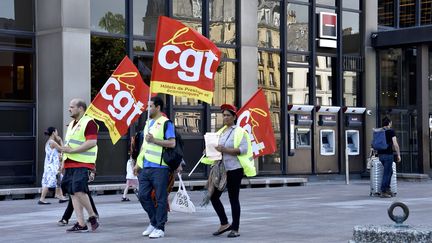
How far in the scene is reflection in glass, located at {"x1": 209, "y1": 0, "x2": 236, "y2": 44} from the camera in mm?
25031

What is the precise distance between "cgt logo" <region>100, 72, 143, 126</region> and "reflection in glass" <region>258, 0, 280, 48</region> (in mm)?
11854

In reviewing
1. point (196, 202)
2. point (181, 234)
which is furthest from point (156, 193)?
point (196, 202)

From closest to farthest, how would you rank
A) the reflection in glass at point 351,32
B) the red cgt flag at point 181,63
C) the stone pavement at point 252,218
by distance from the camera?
1. the stone pavement at point 252,218
2. the red cgt flag at point 181,63
3. the reflection in glass at point 351,32

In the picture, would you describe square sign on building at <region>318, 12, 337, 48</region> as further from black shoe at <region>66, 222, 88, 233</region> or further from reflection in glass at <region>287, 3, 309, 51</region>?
black shoe at <region>66, 222, 88, 233</region>

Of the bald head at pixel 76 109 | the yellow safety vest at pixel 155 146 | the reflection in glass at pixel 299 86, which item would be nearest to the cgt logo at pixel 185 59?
the yellow safety vest at pixel 155 146

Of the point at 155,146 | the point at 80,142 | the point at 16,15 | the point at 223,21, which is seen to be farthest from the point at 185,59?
the point at 223,21

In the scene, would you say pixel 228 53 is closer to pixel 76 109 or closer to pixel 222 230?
pixel 76 109

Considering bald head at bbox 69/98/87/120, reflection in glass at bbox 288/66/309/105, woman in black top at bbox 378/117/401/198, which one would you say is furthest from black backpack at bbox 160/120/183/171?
reflection in glass at bbox 288/66/309/105

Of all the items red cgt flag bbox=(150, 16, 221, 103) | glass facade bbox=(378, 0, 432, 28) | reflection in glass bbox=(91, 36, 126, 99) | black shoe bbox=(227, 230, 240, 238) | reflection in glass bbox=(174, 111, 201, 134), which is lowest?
black shoe bbox=(227, 230, 240, 238)

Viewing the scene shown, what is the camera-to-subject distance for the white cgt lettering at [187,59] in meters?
11.7

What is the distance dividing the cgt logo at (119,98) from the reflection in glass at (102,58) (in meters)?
7.28

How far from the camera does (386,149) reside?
18.9 meters

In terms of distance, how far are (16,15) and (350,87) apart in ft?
42.5

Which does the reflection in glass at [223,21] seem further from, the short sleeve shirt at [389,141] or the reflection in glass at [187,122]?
the short sleeve shirt at [389,141]
